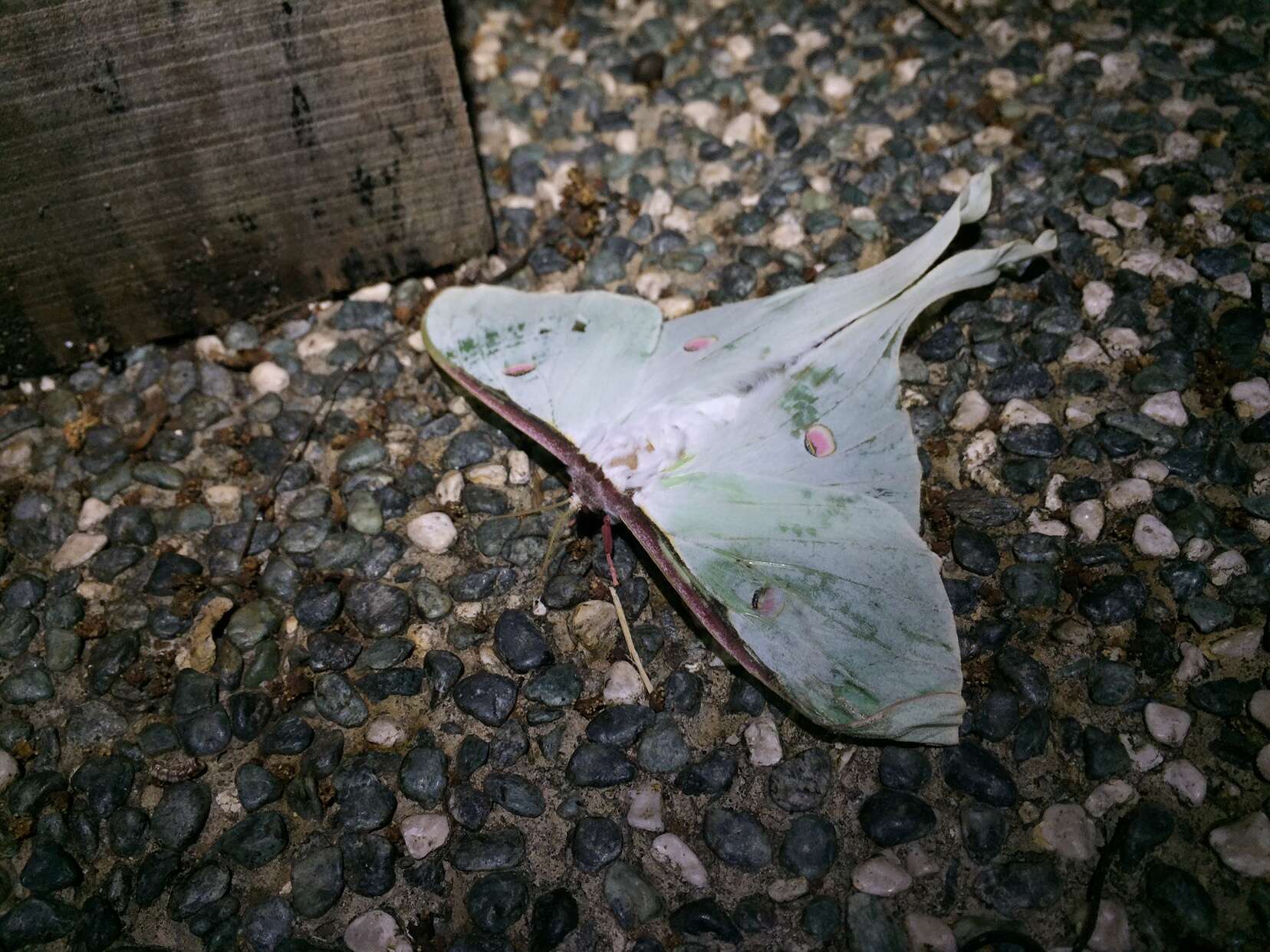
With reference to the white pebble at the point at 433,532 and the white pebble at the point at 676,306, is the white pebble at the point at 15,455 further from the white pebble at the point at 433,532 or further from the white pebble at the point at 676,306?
the white pebble at the point at 676,306

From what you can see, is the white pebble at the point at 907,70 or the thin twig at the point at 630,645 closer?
the thin twig at the point at 630,645

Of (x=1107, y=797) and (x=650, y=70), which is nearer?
(x=1107, y=797)

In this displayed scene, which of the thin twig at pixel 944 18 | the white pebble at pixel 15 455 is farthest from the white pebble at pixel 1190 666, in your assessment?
the white pebble at pixel 15 455

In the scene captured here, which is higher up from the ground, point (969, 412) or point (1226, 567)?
point (969, 412)

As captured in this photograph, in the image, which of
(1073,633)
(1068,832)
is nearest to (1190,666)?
(1073,633)

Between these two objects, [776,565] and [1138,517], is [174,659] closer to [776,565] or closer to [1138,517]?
[776,565]

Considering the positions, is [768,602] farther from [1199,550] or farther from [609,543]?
[1199,550]
